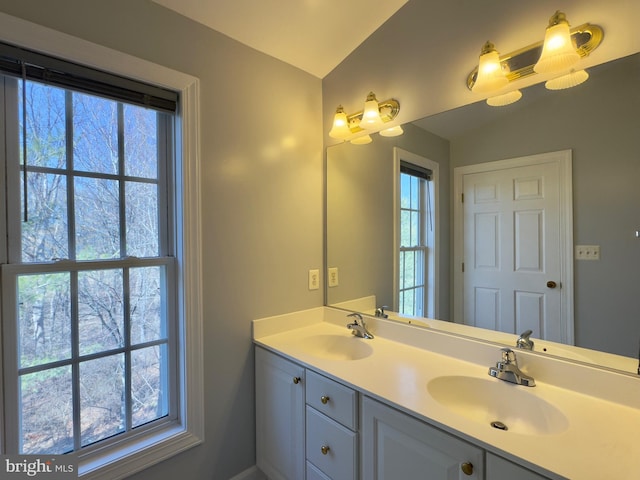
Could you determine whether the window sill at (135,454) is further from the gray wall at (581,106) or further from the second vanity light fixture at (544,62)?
the second vanity light fixture at (544,62)

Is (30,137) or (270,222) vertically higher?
(30,137)

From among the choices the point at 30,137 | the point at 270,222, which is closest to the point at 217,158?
the point at 270,222

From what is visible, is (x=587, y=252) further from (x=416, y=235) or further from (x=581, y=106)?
(x=416, y=235)

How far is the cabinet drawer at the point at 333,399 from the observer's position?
3.73 feet

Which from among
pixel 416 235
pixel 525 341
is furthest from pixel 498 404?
pixel 416 235

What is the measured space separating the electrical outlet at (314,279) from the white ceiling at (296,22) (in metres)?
1.19

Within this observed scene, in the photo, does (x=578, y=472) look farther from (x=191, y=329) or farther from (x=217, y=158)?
(x=217, y=158)

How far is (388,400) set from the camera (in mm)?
1008

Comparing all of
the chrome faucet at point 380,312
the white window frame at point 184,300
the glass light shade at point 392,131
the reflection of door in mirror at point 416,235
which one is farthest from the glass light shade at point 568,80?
the white window frame at point 184,300

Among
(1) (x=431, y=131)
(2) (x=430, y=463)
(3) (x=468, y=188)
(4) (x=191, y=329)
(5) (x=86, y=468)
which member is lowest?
(5) (x=86, y=468)

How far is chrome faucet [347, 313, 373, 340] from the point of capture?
1.64m

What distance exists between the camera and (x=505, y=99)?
1.25 m

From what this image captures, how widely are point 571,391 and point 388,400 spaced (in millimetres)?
630

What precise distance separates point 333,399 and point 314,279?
794 mm
